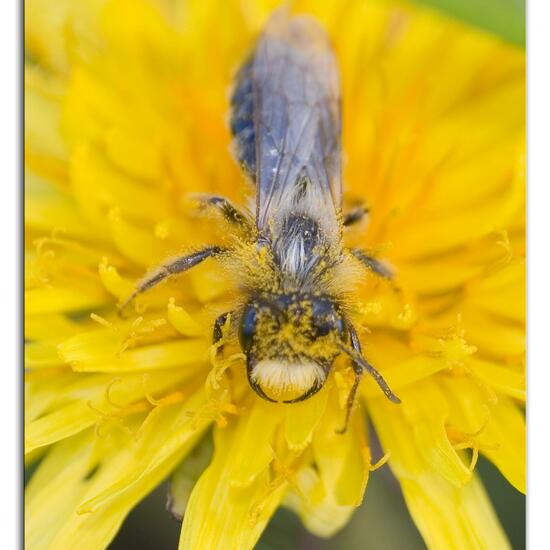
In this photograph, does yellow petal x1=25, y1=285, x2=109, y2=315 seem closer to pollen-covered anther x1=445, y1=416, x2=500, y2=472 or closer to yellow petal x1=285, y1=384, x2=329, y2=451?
yellow petal x1=285, y1=384, x2=329, y2=451

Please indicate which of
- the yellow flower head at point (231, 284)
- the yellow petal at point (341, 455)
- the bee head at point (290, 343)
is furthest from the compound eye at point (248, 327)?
the yellow petal at point (341, 455)

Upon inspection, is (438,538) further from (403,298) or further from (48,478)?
(48,478)

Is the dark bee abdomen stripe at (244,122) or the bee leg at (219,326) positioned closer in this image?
the bee leg at (219,326)

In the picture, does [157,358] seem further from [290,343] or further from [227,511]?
[290,343]

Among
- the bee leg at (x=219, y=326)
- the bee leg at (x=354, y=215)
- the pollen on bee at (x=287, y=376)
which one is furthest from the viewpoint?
the bee leg at (x=354, y=215)

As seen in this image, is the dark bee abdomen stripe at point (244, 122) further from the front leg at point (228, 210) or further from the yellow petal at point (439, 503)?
the yellow petal at point (439, 503)

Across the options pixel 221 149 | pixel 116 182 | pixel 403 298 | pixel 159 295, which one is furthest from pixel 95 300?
pixel 403 298

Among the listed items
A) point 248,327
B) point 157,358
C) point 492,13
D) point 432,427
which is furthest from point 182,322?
point 492,13
